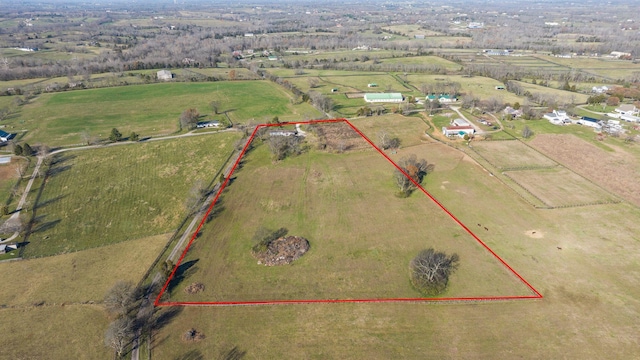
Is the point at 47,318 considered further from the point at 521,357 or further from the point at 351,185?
the point at 521,357

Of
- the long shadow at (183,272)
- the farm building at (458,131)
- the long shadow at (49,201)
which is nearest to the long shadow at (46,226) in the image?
the long shadow at (49,201)

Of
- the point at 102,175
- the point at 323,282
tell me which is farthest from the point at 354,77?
the point at 323,282

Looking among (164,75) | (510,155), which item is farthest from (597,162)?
Answer: (164,75)

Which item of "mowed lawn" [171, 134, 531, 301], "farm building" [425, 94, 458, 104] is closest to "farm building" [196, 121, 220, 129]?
"mowed lawn" [171, 134, 531, 301]

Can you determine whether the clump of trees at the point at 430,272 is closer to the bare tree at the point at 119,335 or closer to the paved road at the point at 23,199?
the bare tree at the point at 119,335

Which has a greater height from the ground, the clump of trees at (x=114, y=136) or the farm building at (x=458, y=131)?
the farm building at (x=458, y=131)
